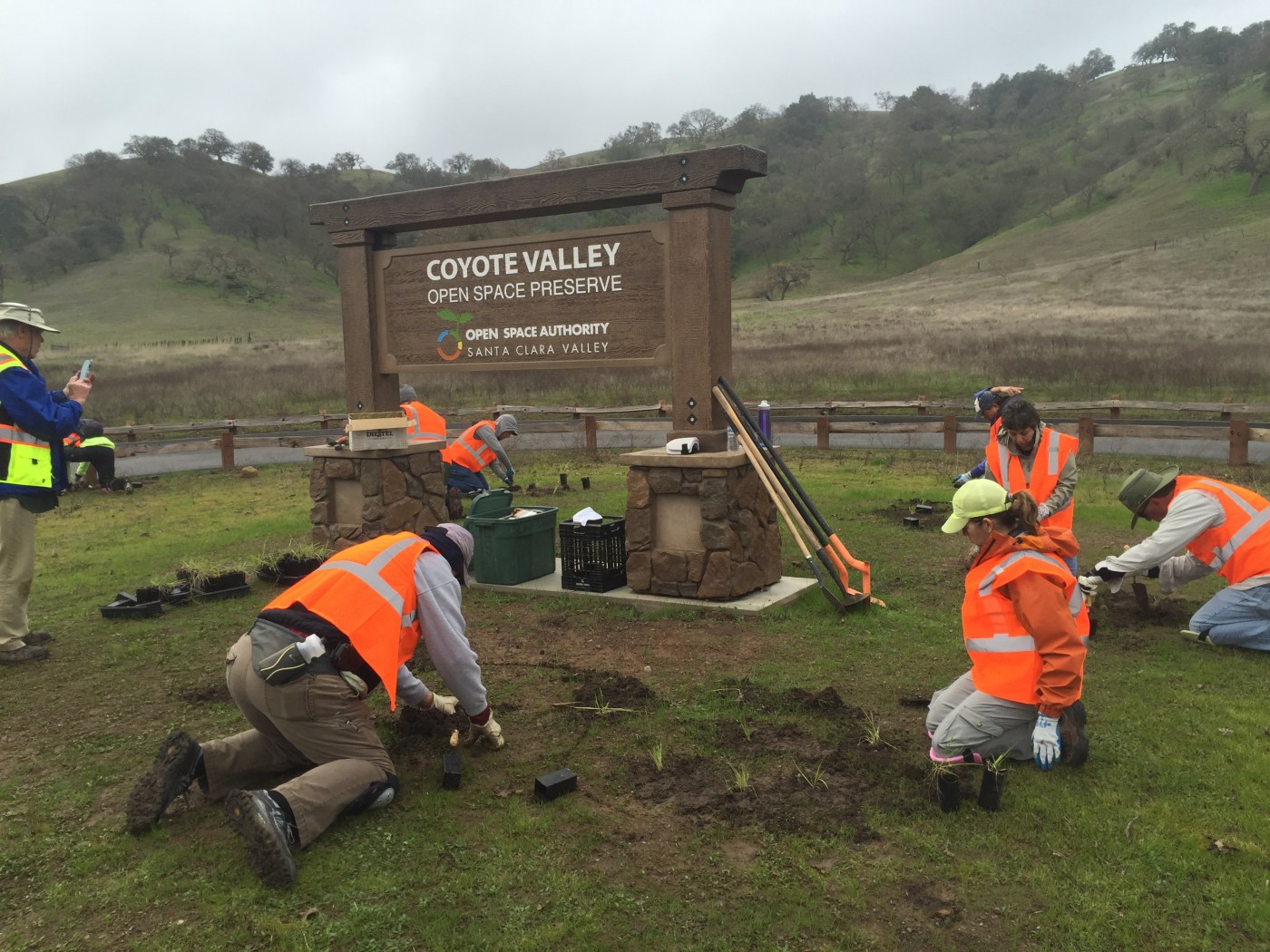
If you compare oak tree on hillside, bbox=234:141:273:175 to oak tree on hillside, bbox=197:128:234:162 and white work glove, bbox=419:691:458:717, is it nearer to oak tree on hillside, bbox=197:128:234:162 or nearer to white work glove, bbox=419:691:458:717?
oak tree on hillside, bbox=197:128:234:162

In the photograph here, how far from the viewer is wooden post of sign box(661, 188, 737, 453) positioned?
25.4 feet

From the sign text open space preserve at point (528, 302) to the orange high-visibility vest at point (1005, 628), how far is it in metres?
4.28

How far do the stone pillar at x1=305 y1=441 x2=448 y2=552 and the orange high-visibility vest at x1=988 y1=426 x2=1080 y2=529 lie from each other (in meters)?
5.44

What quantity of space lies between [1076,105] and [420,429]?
14954 cm

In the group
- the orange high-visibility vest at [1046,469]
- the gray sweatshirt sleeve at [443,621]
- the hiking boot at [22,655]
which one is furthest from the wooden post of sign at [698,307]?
the hiking boot at [22,655]

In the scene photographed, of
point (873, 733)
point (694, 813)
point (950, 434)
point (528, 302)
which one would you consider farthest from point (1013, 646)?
point (950, 434)

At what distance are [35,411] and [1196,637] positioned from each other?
8.11 m

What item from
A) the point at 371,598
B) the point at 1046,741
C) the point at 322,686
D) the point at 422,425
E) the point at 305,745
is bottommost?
the point at 1046,741

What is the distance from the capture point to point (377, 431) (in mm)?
9133

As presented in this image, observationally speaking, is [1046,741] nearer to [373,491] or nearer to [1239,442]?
[373,491]

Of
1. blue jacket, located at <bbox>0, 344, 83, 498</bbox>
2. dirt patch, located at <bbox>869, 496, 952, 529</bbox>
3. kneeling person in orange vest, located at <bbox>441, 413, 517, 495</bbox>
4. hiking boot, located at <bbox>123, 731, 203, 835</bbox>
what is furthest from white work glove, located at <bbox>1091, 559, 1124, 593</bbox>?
blue jacket, located at <bbox>0, 344, 83, 498</bbox>

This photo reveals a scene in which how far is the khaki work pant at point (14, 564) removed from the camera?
6.66m

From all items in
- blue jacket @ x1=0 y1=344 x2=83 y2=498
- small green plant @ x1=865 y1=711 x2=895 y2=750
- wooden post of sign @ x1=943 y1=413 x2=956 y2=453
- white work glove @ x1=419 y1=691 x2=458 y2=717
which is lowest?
small green plant @ x1=865 y1=711 x2=895 y2=750

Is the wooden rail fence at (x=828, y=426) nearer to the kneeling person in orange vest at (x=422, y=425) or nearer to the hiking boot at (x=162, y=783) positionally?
the kneeling person in orange vest at (x=422, y=425)
